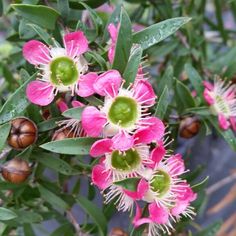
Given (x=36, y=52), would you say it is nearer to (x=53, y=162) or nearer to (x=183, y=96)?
(x=53, y=162)

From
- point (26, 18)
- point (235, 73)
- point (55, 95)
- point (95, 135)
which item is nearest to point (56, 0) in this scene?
point (26, 18)

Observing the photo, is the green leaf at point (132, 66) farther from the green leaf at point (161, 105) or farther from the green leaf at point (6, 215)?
the green leaf at point (6, 215)

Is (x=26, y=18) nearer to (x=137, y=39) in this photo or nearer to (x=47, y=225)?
(x=137, y=39)

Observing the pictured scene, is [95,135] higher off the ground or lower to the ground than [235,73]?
lower

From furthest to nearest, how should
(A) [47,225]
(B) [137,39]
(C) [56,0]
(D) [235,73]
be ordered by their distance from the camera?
(A) [47,225]
(D) [235,73]
(C) [56,0]
(B) [137,39]

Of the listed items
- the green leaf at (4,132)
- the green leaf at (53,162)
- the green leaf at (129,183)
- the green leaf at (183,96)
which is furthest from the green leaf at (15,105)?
the green leaf at (183,96)

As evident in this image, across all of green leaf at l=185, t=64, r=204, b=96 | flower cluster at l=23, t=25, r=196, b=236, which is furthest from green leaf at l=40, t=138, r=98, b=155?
green leaf at l=185, t=64, r=204, b=96

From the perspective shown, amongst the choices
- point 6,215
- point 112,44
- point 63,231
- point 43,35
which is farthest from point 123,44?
point 63,231
